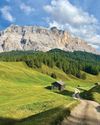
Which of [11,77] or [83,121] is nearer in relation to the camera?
[83,121]

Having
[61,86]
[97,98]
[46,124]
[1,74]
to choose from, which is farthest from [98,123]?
[1,74]

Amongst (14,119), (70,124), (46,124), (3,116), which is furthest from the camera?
(3,116)

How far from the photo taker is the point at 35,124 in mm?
37219

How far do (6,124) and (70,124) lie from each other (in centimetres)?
913

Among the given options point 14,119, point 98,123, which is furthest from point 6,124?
point 98,123

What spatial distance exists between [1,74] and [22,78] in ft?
53.0

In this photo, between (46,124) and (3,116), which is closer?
(46,124)

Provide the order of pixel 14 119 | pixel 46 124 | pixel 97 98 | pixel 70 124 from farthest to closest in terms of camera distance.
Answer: pixel 97 98 → pixel 14 119 → pixel 70 124 → pixel 46 124

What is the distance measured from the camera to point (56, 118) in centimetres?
4112

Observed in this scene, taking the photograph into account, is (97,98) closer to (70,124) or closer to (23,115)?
(23,115)

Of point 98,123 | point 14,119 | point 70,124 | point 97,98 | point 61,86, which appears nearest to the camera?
point 70,124

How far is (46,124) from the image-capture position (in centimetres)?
3656

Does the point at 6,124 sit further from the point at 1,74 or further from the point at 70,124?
the point at 1,74

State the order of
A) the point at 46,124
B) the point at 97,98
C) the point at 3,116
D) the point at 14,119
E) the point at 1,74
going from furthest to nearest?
the point at 1,74, the point at 97,98, the point at 3,116, the point at 14,119, the point at 46,124
